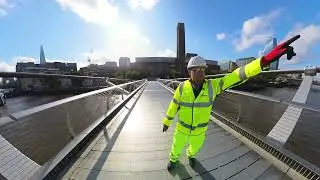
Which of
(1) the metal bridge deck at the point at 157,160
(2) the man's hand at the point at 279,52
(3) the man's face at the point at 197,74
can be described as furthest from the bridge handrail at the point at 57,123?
(2) the man's hand at the point at 279,52

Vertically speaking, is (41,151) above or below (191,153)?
below

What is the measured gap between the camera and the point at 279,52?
8.78ft

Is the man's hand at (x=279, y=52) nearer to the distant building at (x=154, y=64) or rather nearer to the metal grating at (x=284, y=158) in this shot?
the metal grating at (x=284, y=158)

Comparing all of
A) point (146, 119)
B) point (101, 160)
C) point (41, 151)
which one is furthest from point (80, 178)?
point (41, 151)

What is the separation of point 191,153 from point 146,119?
353 centimetres

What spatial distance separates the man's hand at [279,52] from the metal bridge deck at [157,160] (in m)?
1.40

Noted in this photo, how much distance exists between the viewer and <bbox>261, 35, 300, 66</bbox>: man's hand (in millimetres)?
2652

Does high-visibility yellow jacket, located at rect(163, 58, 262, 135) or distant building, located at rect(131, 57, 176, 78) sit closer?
high-visibility yellow jacket, located at rect(163, 58, 262, 135)

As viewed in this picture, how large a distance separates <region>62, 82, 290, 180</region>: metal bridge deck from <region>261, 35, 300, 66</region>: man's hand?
4.59 ft

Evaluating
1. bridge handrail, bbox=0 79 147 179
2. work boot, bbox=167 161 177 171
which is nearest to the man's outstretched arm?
work boot, bbox=167 161 177 171

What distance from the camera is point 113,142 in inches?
174

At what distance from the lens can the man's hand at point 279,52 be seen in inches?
104

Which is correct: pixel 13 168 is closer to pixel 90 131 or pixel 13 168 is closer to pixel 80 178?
pixel 80 178

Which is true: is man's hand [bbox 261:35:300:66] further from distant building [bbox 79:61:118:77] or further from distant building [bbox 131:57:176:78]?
distant building [bbox 131:57:176:78]
